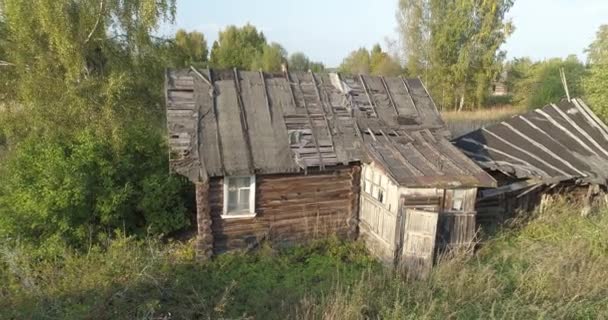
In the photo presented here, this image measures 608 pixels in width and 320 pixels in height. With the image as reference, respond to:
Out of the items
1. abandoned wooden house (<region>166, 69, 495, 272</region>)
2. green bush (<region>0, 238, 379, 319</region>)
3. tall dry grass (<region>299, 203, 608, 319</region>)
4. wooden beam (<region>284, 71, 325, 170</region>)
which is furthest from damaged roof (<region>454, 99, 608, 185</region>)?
green bush (<region>0, 238, 379, 319</region>)

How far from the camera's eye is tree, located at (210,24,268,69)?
144ft

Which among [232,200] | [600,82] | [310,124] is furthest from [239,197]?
[600,82]

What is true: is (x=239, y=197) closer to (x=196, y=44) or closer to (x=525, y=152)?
(x=525, y=152)

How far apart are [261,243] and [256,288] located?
6.89 feet

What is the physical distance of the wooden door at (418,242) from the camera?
8.36 metres

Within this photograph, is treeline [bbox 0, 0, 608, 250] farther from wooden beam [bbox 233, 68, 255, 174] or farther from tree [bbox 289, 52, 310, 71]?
tree [bbox 289, 52, 310, 71]

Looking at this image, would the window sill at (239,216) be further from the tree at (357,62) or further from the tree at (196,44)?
Result: the tree at (357,62)

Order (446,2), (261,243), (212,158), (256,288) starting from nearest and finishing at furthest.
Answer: (256,288), (212,158), (261,243), (446,2)

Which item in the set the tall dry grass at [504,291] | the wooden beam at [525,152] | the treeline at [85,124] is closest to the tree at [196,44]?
the treeline at [85,124]

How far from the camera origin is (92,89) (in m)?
10.2

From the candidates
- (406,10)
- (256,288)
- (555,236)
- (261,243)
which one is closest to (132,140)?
(261,243)

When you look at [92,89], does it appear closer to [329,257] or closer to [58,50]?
[58,50]

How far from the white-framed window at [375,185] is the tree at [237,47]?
35.4 meters

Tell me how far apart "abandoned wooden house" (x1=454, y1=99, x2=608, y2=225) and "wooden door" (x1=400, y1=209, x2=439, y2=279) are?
3128mm
